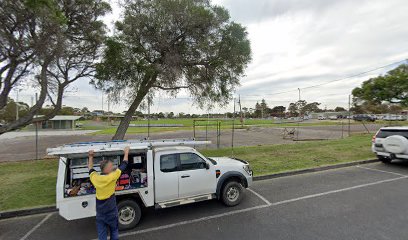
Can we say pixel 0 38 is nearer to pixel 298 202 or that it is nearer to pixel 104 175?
pixel 104 175

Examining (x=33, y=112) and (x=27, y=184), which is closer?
(x=27, y=184)

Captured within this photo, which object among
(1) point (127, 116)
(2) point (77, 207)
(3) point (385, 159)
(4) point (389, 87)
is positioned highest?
(4) point (389, 87)

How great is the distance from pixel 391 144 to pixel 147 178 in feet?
32.0

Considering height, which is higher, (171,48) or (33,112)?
(171,48)

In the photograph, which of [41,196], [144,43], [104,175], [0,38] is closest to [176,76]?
[144,43]

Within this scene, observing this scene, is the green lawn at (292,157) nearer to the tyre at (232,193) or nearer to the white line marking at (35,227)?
the tyre at (232,193)

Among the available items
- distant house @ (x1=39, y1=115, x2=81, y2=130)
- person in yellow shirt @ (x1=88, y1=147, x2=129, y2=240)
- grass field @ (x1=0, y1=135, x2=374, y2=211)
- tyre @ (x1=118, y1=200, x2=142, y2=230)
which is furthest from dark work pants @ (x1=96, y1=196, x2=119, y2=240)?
distant house @ (x1=39, y1=115, x2=81, y2=130)

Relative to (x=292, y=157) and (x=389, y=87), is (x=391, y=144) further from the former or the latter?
(x=389, y=87)

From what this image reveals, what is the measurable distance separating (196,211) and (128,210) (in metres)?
1.58

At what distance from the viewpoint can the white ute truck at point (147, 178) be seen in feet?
13.4

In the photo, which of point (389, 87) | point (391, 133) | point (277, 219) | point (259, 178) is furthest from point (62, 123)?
point (389, 87)

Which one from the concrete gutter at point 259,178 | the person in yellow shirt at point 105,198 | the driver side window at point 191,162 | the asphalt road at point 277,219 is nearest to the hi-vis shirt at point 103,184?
the person in yellow shirt at point 105,198

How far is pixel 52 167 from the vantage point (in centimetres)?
909

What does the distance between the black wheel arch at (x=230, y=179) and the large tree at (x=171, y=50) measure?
6315 millimetres
